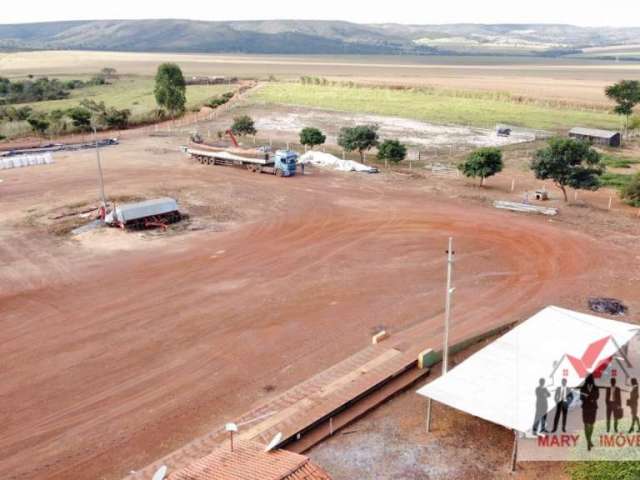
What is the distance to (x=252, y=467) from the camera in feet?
35.7

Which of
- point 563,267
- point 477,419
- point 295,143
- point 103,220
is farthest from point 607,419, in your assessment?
point 295,143

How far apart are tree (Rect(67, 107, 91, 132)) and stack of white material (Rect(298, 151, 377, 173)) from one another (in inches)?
1052

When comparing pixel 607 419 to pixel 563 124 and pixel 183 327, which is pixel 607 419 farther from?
pixel 563 124

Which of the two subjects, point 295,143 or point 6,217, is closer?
point 6,217

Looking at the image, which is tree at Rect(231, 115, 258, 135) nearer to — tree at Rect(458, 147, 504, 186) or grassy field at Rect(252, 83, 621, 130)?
grassy field at Rect(252, 83, 621, 130)

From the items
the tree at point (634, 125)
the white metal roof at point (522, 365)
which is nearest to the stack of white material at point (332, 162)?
the white metal roof at point (522, 365)

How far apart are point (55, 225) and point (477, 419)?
80.9ft

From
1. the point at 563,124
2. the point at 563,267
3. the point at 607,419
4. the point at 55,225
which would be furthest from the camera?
the point at 563,124

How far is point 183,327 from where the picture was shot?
19.8 meters

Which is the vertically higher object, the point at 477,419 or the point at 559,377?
the point at 559,377

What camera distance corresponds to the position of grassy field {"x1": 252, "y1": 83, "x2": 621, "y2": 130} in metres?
67.4

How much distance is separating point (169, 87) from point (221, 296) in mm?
51344

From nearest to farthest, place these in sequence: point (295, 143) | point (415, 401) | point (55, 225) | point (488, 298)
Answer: point (415, 401) < point (488, 298) < point (55, 225) < point (295, 143)
